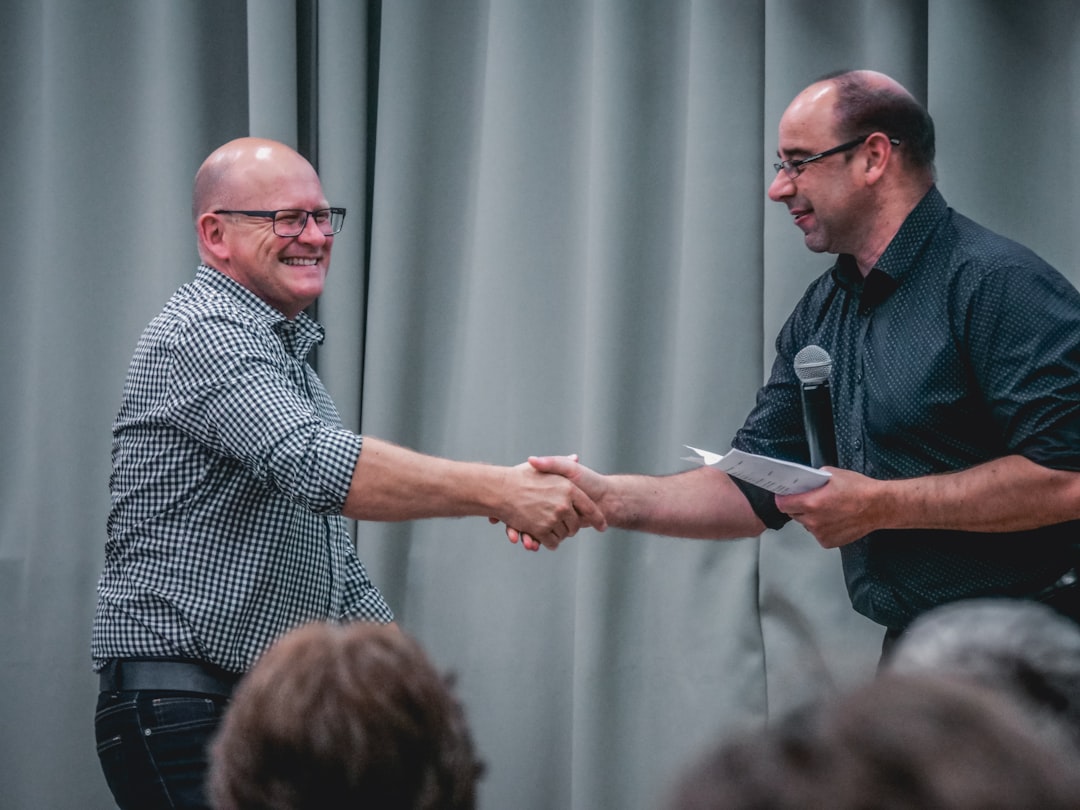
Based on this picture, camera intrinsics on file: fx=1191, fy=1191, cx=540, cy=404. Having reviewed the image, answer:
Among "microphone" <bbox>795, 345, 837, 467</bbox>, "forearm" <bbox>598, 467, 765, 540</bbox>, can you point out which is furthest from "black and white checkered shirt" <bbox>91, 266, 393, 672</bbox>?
"microphone" <bbox>795, 345, 837, 467</bbox>

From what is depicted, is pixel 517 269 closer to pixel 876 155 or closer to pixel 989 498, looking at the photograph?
pixel 876 155

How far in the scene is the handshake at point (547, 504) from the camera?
2.29 metres

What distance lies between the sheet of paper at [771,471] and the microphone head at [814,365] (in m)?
0.24

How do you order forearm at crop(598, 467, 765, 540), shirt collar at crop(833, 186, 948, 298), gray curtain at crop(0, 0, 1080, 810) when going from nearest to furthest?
shirt collar at crop(833, 186, 948, 298) < forearm at crop(598, 467, 765, 540) < gray curtain at crop(0, 0, 1080, 810)

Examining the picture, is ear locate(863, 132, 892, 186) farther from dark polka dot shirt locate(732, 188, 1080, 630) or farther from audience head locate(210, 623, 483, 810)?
audience head locate(210, 623, 483, 810)

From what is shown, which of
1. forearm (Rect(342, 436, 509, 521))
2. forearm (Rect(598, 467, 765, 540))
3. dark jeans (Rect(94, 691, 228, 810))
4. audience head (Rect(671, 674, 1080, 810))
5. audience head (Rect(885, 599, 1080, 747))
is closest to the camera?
audience head (Rect(671, 674, 1080, 810))

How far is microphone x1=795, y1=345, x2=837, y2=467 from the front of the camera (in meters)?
2.33

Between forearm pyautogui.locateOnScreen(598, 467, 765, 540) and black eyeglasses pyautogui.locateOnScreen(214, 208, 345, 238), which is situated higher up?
black eyeglasses pyautogui.locateOnScreen(214, 208, 345, 238)

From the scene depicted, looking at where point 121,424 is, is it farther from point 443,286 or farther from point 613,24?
point 613,24

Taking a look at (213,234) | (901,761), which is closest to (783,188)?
(213,234)

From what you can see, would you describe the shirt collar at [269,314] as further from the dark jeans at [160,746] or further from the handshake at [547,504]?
the dark jeans at [160,746]

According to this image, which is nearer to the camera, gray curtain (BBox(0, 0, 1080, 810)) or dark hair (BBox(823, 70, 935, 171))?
dark hair (BBox(823, 70, 935, 171))

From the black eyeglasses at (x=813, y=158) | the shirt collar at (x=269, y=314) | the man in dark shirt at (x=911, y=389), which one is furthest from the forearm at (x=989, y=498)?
the shirt collar at (x=269, y=314)

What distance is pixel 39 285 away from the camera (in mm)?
3365
